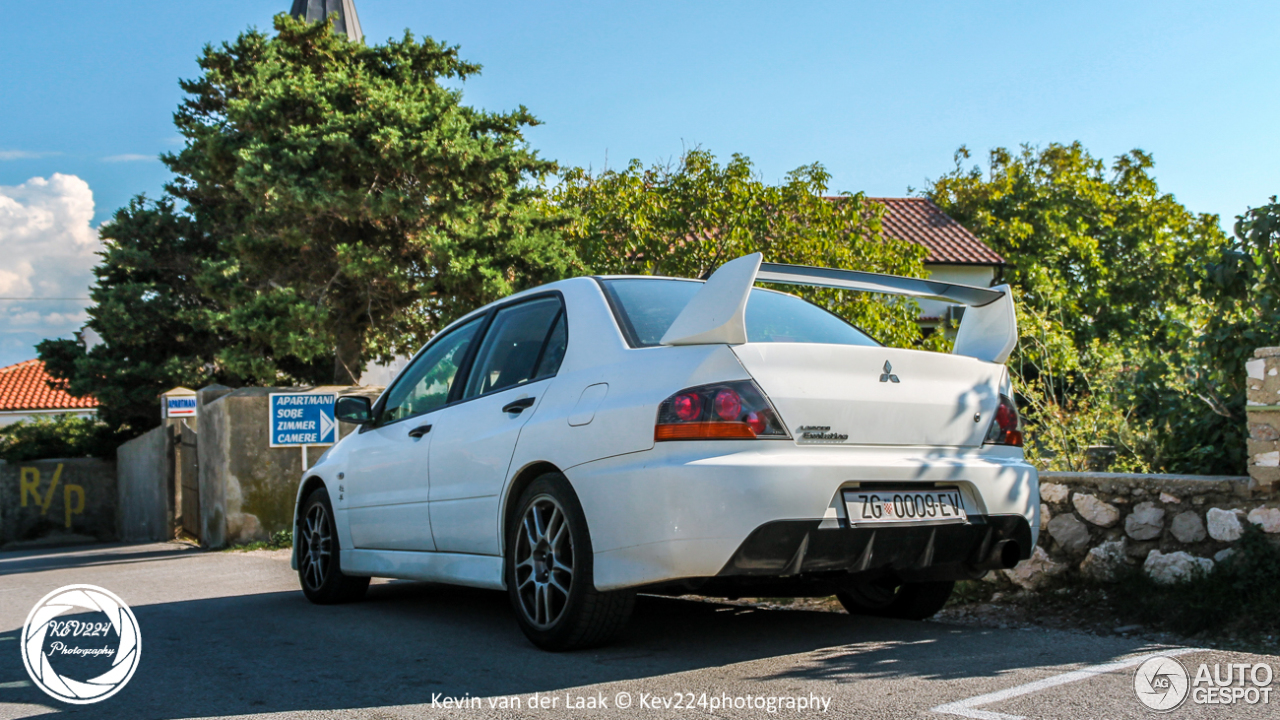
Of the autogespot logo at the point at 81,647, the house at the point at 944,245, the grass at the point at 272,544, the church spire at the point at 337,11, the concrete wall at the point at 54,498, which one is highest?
the church spire at the point at 337,11

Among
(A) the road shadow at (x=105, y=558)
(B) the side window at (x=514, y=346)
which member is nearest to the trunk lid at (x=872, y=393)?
(B) the side window at (x=514, y=346)

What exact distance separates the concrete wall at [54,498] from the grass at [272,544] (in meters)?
Answer: 14.2

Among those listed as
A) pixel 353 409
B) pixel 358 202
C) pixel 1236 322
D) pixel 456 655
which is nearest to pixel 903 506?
pixel 456 655

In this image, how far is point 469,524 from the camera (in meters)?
4.89

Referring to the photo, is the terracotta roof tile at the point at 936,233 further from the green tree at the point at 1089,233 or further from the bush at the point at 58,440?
the bush at the point at 58,440

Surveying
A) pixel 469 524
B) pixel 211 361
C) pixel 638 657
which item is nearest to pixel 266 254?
pixel 211 361

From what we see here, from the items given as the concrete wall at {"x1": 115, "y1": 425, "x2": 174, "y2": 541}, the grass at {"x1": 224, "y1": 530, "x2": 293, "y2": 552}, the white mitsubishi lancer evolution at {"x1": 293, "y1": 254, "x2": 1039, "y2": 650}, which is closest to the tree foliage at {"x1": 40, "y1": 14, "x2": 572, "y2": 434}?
the concrete wall at {"x1": 115, "y1": 425, "x2": 174, "y2": 541}

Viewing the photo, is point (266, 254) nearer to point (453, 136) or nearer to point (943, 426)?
point (453, 136)

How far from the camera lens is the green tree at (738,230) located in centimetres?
1429

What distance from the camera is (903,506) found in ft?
13.3

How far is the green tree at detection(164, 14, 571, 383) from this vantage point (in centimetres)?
1497

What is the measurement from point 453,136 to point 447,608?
1075 centimetres

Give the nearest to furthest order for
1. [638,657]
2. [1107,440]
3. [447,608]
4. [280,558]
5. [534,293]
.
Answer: [638,657] < [534,293] < [447,608] < [1107,440] < [280,558]

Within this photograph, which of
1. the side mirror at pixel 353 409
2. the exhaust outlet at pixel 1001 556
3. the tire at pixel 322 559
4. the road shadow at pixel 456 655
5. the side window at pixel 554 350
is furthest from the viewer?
the tire at pixel 322 559
